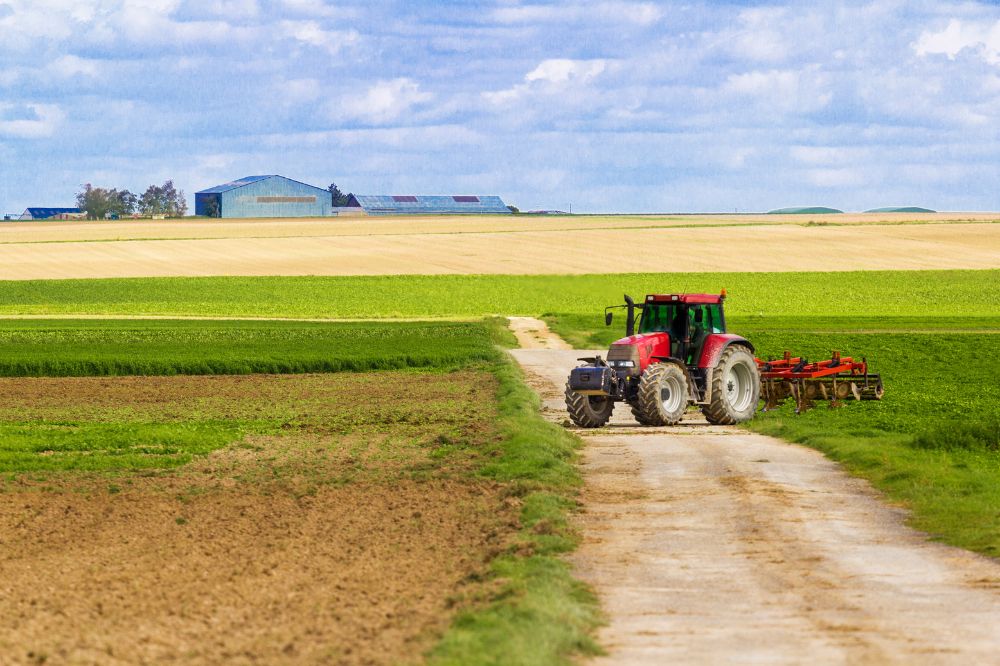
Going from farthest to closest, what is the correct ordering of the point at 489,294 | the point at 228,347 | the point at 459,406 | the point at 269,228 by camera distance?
the point at 269,228, the point at 489,294, the point at 228,347, the point at 459,406

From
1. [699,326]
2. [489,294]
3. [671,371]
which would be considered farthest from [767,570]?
[489,294]

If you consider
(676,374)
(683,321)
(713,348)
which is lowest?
(676,374)

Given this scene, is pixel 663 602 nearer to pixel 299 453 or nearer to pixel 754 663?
pixel 754 663

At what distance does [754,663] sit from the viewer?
36.9 feet

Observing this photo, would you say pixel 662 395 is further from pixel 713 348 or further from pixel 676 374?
pixel 713 348

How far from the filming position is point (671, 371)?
89.2 feet

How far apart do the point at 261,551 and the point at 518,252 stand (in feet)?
317

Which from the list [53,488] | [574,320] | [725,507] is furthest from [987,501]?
[574,320]

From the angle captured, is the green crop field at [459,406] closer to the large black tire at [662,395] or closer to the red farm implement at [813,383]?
the red farm implement at [813,383]

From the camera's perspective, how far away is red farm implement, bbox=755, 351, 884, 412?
30.2 metres

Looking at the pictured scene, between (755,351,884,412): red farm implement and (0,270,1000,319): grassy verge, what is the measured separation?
41.4m

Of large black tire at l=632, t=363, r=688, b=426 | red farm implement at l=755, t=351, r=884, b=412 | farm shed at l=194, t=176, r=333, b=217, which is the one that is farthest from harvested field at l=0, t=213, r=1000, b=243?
large black tire at l=632, t=363, r=688, b=426

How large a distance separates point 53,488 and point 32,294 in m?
68.6

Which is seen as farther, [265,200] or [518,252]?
[265,200]
